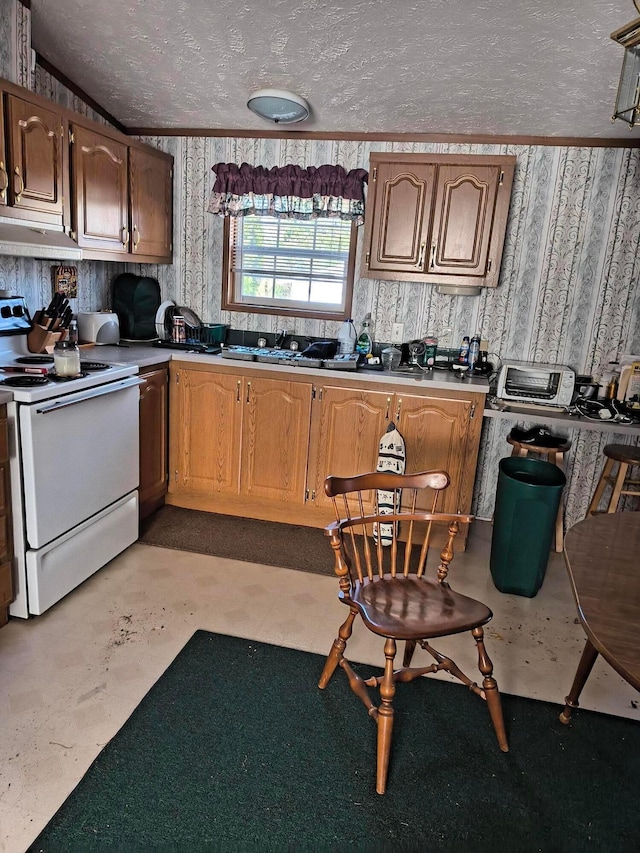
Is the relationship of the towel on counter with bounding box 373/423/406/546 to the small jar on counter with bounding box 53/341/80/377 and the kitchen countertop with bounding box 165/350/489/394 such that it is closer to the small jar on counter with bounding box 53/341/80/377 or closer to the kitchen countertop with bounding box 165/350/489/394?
the kitchen countertop with bounding box 165/350/489/394

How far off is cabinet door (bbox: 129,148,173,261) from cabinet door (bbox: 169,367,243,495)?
827mm

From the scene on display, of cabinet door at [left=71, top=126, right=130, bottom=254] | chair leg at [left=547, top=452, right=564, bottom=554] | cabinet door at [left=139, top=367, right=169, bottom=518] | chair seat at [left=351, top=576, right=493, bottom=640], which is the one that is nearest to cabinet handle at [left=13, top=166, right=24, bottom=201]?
cabinet door at [left=71, top=126, right=130, bottom=254]

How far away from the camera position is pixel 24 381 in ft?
7.89

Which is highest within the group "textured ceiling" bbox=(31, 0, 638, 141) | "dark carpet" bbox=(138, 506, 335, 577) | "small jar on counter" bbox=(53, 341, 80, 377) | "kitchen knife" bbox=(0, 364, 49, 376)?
"textured ceiling" bbox=(31, 0, 638, 141)

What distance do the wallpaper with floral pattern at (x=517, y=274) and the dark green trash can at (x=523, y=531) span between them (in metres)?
0.44

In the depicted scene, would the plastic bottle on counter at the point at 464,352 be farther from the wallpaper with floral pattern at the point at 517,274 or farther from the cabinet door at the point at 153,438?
the cabinet door at the point at 153,438

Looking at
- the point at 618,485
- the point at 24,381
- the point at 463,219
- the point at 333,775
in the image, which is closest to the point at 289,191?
the point at 463,219

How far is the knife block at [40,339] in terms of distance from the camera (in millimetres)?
3029

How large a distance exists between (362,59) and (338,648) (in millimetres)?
2563

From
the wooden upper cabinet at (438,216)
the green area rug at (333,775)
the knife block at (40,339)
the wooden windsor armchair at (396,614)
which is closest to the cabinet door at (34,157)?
the knife block at (40,339)

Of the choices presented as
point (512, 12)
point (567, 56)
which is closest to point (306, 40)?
point (512, 12)

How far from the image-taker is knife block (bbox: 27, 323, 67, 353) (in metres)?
3.03

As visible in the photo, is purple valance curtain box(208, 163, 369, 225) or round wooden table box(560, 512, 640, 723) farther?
purple valance curtain box(208, 163, 369, 225)

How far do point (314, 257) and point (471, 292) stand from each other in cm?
101
